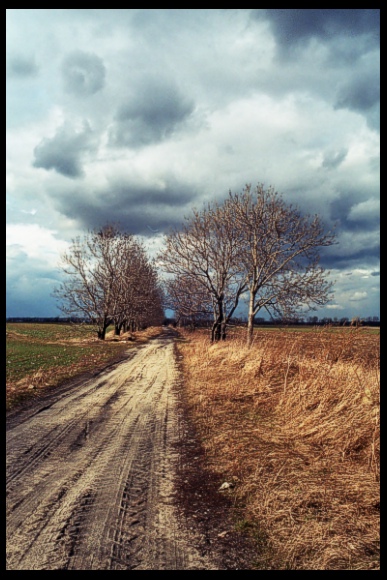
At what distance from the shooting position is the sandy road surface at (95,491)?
11.4ft

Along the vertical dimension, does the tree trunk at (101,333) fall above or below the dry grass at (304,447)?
below

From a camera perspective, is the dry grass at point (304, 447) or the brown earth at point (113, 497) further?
the dry grass at point (304, 447)

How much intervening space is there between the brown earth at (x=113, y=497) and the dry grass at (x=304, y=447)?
44 cm

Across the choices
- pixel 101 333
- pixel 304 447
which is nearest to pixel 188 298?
pixel 101 333

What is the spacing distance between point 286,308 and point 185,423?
17.4m

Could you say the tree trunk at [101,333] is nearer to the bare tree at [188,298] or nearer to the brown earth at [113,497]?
the bare tree at [188,298]

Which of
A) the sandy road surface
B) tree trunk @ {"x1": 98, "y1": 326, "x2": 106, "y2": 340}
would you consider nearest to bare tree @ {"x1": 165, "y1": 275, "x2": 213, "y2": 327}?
tree trunk @ {"x1": 98, "y1": 326, "x2": 106, "y2": 340}

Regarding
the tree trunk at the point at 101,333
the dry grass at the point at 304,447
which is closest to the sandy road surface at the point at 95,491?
the dry grass at the point at 304,447

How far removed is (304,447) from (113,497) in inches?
139

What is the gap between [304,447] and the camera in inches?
254

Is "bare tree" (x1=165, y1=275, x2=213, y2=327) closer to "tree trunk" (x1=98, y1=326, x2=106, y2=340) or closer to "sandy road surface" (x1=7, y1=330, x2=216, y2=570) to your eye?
"tree trunk" (x1=98, y1=326, x2=106, y2=340)

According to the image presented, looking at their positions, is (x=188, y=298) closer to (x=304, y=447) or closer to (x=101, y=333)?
(x=101, y=333)
